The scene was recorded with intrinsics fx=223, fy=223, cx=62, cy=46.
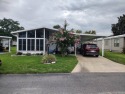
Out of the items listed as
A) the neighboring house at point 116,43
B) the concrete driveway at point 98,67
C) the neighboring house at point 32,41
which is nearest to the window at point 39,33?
the neighboring house at point 32,41

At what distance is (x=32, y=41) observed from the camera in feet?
91.8

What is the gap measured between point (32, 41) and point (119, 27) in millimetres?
35684

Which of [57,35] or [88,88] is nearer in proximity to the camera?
[88,88]

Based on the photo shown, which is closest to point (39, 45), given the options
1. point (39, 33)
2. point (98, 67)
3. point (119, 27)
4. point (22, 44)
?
point (39, 33)

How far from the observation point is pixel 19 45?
92.5 feet

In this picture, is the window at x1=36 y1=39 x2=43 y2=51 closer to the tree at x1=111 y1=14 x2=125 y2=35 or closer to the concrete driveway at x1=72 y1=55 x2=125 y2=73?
the concrete driveway at x1=72 y1=55 x2=125 y2=73

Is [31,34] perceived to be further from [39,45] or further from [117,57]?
[117,57]

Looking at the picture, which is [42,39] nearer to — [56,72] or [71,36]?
[71,36]

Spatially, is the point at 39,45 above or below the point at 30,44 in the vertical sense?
below

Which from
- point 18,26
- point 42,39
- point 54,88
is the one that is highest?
point 18,26

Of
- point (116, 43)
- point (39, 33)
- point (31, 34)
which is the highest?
point (39, 33)

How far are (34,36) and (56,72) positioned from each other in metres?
15.3

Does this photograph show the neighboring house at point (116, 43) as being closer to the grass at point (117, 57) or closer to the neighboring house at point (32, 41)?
the grass at point (117, 57)

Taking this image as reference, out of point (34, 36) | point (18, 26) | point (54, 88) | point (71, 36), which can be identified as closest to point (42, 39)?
point (34, 36)
